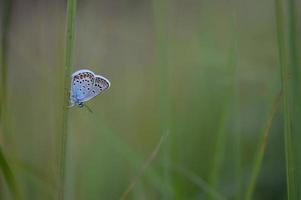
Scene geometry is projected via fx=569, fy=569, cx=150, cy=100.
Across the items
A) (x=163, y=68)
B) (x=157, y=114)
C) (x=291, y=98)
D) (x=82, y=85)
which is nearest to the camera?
(x=291, y=98)

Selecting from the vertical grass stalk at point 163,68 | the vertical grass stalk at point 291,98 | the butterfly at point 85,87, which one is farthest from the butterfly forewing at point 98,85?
the vertical grass stalk at point 291,98

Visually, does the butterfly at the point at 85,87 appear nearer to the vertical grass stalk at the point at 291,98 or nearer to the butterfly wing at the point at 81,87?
the butterfly wing at the point at 81,87

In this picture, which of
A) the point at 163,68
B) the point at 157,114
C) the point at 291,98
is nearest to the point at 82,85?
the point at 163,68

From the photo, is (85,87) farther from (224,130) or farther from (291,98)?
(291,98)

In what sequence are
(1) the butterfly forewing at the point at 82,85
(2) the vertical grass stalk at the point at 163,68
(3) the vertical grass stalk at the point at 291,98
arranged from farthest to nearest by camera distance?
(2) the vertical grass stalk at the point at 163,68, (1) the butterfly forewing at the point at 82,85, (3) the vertical grass stalk at the point at 291,98

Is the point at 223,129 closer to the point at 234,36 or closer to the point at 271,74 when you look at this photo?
the point at 234,36

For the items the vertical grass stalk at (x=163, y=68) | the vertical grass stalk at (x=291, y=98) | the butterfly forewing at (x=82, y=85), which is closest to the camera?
the vertical grass stalk at (x=291, y=98)
